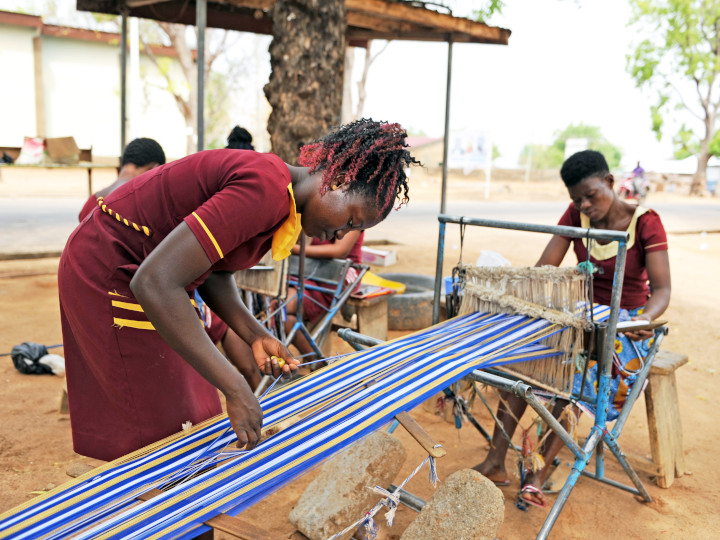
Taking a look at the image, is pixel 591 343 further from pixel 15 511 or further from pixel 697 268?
pixel 697 268

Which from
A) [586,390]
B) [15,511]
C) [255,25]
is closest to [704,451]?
[586,390]

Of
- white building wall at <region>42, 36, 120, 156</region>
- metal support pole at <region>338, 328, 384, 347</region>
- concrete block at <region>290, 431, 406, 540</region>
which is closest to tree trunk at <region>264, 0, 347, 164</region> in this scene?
metal support pole at <region>338, 328, 384, 347</region>

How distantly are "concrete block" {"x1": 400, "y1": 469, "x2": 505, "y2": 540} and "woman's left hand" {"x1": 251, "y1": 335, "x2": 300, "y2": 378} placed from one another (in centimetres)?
79

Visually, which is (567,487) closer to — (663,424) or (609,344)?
(609,344)

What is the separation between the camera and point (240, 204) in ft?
4.51

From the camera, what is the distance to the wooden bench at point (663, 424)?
2912mm

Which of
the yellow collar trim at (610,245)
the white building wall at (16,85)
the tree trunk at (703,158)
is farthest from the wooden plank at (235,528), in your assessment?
the tree trunk at (703,158)

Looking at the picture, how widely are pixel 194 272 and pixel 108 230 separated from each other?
15.3 inches

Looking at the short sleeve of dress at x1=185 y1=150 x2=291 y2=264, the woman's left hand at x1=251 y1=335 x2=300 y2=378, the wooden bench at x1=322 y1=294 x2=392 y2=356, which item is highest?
the short sleeve of dress at x1=185 y1=150 x2=291 y2=264

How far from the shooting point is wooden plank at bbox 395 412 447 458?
61.4 inches

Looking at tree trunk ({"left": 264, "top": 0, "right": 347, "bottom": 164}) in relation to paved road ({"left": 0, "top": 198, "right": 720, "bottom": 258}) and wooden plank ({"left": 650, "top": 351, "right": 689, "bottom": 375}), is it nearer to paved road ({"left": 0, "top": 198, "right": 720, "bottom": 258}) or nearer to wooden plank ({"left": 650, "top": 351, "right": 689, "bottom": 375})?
wooden plank ({"left": 650, "top": 351, "right": 689, "bottom": 375})

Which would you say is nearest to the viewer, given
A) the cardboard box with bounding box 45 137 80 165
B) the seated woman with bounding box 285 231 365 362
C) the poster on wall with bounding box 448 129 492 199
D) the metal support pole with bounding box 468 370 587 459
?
the metal support pole with bounding box 468 370 587 459

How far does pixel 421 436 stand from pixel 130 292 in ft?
2.89

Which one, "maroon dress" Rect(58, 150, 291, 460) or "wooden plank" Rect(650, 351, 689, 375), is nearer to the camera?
"maroon dress" Rect(58, 150, 291, 460)
